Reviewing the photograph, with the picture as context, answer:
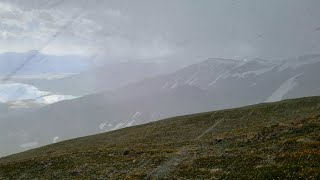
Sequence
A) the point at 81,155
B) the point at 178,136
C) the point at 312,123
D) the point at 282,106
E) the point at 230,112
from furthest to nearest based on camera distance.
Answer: the point at 230,112 < the point at 282,106 < the point at 178,136 < the point at 81,155 < the point at 312,123

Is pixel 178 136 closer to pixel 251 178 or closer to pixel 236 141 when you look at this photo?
pixel 236 141

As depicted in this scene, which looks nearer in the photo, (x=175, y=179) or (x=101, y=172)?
(x=175, y=179)

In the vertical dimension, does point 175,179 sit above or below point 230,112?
below

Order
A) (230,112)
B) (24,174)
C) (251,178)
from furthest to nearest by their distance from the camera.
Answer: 1. (230,112)
2. (24,174)
3. (251,178)

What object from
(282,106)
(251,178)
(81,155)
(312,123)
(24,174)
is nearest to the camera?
(251,178)

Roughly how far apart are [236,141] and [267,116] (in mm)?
25852

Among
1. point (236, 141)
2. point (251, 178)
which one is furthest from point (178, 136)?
point (251, 178)

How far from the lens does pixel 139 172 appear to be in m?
44.1

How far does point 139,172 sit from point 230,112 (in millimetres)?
47175

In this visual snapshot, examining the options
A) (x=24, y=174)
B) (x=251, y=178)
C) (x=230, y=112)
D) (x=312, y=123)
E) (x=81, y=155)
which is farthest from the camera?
(x=230, y=112)

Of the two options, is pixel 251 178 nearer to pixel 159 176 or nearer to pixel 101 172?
pixel 159 176

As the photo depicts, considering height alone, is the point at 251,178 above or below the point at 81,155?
below

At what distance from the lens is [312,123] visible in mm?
51656

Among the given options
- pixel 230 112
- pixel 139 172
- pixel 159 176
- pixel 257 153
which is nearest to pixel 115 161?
pixel 139 172
